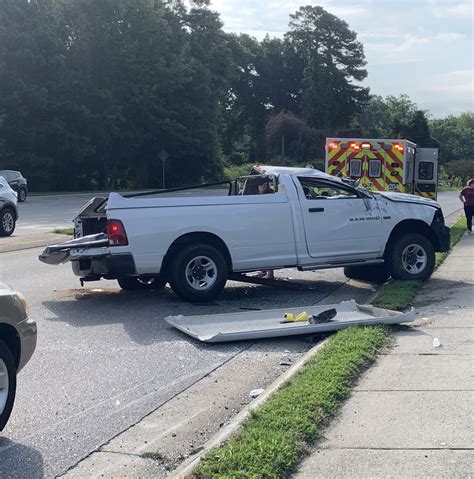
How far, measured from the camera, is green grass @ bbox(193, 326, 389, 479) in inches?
173

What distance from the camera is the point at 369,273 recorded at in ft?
41.5

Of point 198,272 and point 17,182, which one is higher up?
point 17,182

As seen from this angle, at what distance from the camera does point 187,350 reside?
25.8 feet

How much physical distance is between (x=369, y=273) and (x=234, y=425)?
781cm

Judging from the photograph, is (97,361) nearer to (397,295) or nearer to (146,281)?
(146,281)

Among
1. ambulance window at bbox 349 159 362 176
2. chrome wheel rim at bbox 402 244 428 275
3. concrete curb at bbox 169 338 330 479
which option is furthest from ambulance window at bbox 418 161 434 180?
concrete curb at bbox 169 338 330 479

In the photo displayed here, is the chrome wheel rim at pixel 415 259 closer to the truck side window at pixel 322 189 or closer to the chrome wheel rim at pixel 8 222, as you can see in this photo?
the truck side window at pixel 322 189

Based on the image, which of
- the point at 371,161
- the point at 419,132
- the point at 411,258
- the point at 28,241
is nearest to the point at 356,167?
the point at 371,161

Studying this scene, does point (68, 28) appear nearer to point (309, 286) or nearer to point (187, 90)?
point (187, 90)

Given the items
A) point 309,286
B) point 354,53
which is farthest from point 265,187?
point 354,53

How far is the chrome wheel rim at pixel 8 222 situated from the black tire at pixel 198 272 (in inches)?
396

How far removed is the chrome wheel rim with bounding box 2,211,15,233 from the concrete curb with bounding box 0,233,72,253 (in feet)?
2.01

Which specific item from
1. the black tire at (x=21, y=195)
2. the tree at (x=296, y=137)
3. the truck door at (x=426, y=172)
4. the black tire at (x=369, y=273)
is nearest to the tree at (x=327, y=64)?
the tree at (x=296, y=137)

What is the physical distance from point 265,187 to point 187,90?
161 ft
